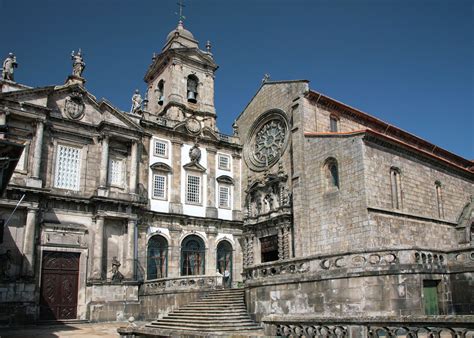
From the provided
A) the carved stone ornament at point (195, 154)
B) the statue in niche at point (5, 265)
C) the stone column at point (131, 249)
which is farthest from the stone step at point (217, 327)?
the carved stone ornament at point (195, 154)

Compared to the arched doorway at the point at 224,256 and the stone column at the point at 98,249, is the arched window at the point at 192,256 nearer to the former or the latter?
the arched doorway at the point at 224,256

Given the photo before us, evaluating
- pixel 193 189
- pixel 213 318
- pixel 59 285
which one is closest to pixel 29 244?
pixel 59 285

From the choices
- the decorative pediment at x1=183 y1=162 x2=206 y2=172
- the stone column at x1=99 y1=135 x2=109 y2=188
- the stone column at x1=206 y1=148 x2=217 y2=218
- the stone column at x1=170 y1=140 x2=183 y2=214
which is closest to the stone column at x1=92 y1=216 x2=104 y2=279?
the stone column at x1=99 y1=135 x2=109 y2=188

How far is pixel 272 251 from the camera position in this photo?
91.3 ft

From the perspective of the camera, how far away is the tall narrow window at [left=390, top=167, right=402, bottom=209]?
23183mm

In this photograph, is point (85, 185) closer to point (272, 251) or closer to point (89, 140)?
point (89, 140)

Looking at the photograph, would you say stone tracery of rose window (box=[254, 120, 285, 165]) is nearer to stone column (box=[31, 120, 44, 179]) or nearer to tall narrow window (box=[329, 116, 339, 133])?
tall narrow window (box=[329, 116, 339, 133])

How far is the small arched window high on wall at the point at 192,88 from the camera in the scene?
33.2 m

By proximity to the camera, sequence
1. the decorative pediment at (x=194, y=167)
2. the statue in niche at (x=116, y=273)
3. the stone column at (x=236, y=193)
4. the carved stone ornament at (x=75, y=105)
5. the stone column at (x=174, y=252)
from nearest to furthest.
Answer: the statue in niche at (x=116, y=273)
the carved stone ornament at (x=75, y=105)
the stone column at (x=174, y=252)
the decorative pediment at (x=194, y=167)
the stone column at (x=236, y=193)

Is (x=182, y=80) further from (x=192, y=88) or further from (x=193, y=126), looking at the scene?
(x=193, y=126)

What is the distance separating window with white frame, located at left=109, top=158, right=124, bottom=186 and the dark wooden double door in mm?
4693

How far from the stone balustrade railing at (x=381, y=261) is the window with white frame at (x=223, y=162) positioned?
15079 mm

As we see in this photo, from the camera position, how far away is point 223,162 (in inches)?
1254

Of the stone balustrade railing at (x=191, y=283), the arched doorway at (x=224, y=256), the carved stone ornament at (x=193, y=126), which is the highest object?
the carved stone ornament at (x=193, y=126)
